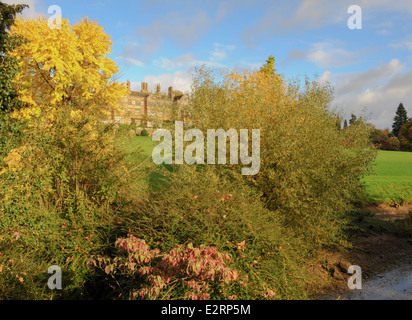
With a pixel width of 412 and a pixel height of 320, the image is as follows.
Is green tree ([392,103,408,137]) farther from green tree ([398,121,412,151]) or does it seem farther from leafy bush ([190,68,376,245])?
leafy bush ([190,68,376,245])

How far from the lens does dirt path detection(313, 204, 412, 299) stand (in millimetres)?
11336

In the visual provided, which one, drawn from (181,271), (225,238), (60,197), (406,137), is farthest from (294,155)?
(406,137)

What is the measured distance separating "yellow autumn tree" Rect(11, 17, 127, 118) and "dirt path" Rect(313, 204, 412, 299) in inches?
455

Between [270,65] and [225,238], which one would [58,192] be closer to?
[225,238]

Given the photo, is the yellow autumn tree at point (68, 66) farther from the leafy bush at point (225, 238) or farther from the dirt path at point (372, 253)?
the dirt path at point (372, 253)

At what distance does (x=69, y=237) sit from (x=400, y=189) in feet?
70.9

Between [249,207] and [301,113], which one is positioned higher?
[301,113]

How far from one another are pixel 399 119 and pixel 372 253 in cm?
6716

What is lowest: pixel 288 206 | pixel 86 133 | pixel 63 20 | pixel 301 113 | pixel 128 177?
pixel 288 206

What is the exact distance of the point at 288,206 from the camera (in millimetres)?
11023

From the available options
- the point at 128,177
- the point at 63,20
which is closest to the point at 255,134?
the point at 128,177

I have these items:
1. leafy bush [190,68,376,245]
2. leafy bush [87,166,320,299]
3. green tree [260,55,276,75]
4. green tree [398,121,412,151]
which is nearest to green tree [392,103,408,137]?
green tree [398,121,412,151]

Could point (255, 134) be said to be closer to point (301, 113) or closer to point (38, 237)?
point (301, 113)

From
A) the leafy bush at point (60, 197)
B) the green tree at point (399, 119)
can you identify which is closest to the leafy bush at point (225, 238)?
the leafy bush at point (60, 197)
